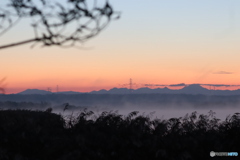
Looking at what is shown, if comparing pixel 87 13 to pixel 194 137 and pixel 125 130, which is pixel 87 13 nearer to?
pixel 125 130

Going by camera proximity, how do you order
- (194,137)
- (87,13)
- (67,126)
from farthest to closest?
1. (67,126)
2. (194,137)
3. (87,13)

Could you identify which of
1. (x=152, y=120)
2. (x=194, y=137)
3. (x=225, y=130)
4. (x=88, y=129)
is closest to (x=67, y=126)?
(x=88, y=129)

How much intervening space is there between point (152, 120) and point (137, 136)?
58.7 inches

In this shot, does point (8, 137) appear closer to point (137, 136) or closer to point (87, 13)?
point (137, 136)

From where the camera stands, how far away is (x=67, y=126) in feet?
38.7

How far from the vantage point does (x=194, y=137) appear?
36.2 feet

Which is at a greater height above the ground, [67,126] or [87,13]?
[87,13]

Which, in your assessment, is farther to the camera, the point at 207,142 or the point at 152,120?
the point at 152,120

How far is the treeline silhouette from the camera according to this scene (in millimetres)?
10008

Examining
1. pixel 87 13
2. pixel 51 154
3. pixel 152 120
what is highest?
pixel 87 13

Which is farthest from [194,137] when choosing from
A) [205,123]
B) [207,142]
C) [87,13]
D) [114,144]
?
[87,13]

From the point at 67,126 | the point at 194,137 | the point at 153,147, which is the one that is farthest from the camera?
the point at 67,126

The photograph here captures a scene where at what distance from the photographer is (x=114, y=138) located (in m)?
10.2

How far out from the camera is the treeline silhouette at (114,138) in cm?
1001
